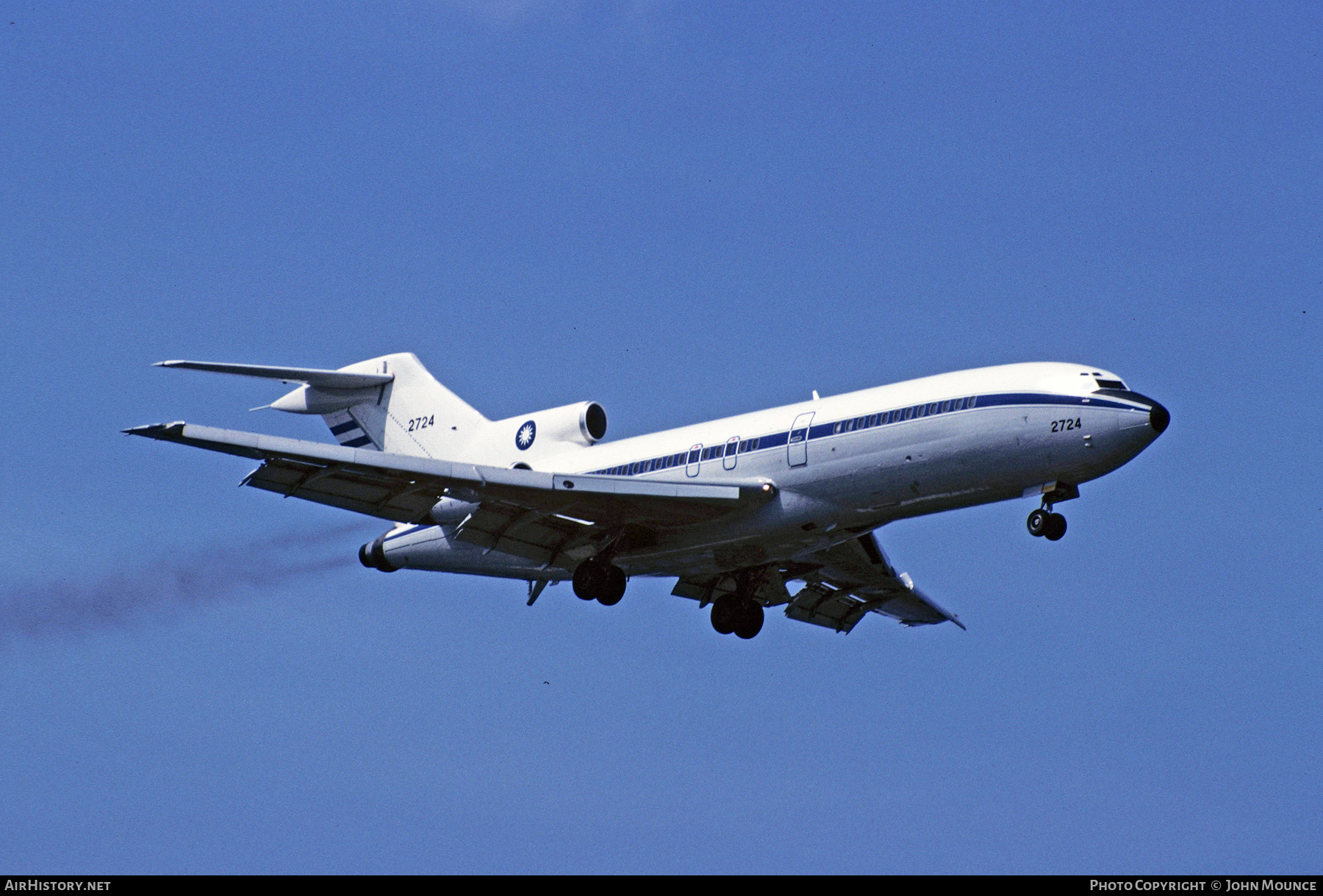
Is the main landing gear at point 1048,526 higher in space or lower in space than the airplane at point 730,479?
lower

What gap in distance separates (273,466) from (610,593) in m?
6.68

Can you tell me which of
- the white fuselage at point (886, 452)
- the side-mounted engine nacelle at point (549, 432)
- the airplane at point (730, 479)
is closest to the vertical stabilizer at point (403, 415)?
the airplane at point (730, 479)

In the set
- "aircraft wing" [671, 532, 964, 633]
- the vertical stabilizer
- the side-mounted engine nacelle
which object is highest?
the vertical stabilizer

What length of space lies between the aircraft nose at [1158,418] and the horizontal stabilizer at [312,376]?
18.0 meters

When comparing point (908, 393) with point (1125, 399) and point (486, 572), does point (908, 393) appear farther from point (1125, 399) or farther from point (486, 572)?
point (486, 572)

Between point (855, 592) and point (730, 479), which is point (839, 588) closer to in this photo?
point (855, 592)

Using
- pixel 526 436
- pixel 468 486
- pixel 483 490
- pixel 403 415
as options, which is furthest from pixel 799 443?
pixel 403 415

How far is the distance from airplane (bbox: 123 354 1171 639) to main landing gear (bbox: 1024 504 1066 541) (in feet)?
0.09

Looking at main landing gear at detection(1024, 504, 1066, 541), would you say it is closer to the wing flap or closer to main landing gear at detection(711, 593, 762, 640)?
the wing flap

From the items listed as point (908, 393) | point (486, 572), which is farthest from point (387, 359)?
point (908, 393)

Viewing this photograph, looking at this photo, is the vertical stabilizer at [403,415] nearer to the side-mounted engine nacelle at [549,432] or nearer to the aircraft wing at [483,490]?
the side-mounted engine nacelle at [549,432]

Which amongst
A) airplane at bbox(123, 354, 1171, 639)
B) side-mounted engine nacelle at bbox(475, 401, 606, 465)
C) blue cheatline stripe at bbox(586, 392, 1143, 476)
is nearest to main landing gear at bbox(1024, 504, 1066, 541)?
airplane at bbox(123, 354, 1171, 639)

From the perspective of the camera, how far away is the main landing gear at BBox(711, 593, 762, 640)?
34.6 m

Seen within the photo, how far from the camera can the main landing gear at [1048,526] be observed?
2745cm
